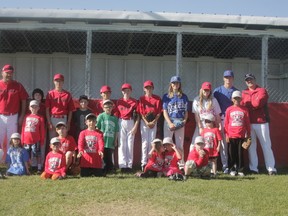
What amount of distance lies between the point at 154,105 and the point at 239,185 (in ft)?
7.69

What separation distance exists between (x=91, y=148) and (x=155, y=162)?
109 cm

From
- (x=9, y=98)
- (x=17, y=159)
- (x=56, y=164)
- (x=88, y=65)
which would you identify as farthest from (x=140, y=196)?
(x=88, y=65)

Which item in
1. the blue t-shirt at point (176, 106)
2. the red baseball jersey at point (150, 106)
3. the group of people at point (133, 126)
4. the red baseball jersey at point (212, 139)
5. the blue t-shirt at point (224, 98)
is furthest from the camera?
the blue t-shirt at point (224, 98)

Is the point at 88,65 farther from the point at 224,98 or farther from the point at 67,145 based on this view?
the point at 224,98

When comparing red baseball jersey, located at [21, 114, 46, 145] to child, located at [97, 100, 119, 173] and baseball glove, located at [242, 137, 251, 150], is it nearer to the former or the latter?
child, located at [97, 100, 119, 173]

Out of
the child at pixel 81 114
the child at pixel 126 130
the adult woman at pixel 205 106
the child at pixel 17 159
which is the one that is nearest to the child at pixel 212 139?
the adult woman at pixel 205 106

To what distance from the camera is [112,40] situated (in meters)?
13.1

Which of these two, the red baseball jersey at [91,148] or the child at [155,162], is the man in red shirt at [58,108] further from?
the child at [155,162]

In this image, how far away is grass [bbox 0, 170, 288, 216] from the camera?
554cm

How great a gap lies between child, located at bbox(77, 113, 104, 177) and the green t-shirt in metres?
0.37

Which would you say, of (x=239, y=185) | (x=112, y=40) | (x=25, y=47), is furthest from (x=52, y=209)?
(x=25, y=47)

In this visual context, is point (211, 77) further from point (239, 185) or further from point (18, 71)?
point (239, 185)

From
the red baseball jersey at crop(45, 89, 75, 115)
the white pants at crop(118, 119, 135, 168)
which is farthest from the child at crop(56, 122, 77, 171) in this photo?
the white pants at crop(118, 119, 135, 168)

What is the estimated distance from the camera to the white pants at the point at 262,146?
849 cm
